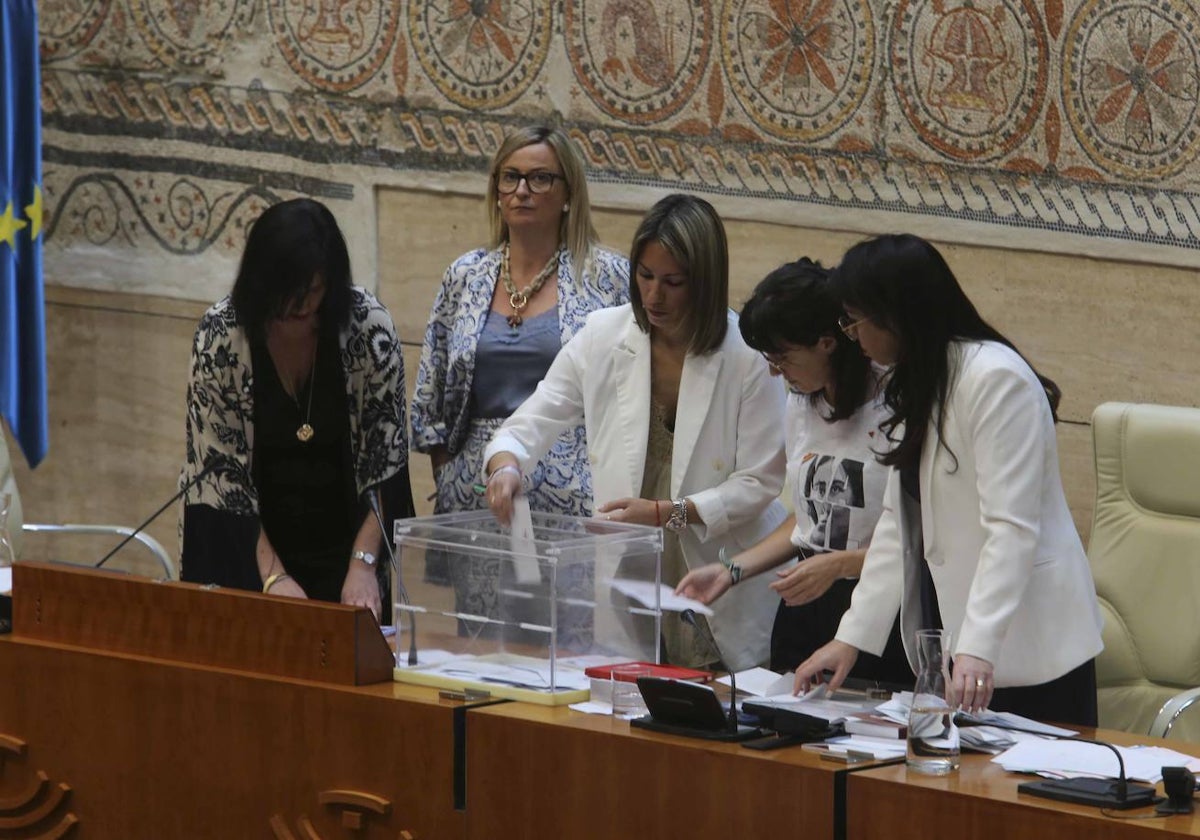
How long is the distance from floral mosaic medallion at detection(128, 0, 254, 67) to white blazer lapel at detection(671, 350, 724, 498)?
304 cm

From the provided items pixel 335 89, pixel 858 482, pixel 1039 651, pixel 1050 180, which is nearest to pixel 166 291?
pixel 335 89

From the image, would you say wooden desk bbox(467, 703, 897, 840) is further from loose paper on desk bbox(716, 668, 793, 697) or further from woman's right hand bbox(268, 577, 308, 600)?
woman's right hand bbox(268, 577, 308, 600)

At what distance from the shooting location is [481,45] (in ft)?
18.5

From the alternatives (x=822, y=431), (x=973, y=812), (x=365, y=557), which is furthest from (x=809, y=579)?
(x=365, y=557)

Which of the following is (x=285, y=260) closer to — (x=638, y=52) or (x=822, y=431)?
(x=822, y=431)

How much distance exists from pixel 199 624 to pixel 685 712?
981 mm

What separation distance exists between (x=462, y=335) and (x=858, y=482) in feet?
3.81

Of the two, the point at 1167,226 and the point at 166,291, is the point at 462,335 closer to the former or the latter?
the point at 1167,226

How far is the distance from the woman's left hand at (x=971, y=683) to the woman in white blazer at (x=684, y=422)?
0.89 metres

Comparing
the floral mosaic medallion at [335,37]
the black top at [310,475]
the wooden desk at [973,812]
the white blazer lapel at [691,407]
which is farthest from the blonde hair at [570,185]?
the wooden desk at [973,812]

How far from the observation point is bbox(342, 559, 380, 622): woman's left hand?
12.1 ft

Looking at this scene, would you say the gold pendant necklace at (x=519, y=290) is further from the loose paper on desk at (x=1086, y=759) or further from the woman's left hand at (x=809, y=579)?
the loose paper on desk at (x=1086, y=759)

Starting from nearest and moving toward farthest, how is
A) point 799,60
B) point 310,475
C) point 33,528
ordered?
point 310,475 < point 33,528 < point 799,60

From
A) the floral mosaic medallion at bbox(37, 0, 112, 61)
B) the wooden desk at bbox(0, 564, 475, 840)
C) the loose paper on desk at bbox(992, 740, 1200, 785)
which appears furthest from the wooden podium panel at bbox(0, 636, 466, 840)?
the floral mosaic medallion at bbox(37, 0, 112, 61)
